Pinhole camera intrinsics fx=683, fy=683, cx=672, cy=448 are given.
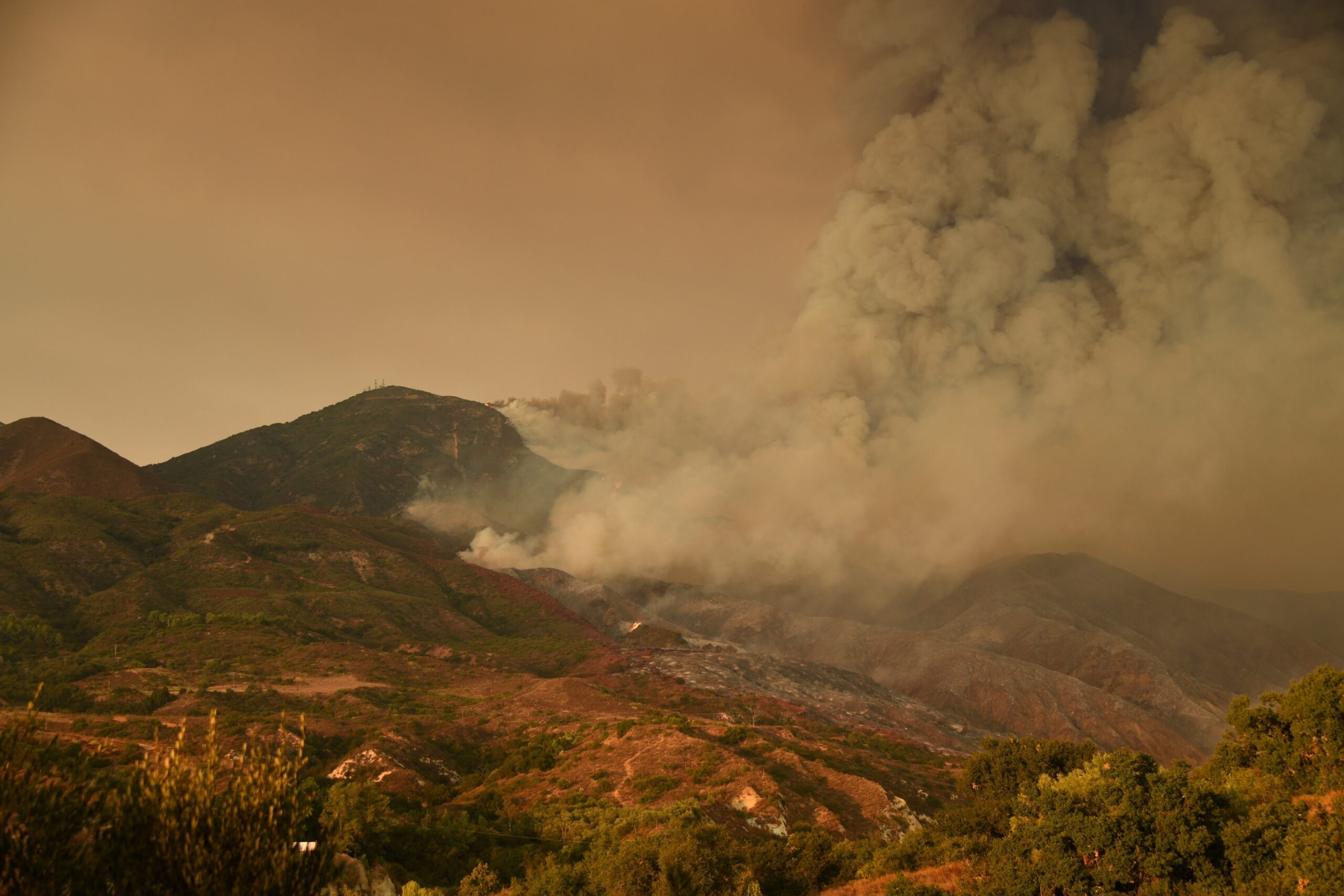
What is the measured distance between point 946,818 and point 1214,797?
49.9 ft

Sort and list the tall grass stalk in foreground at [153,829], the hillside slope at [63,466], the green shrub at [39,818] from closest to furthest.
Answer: the green shrub at [39,818], the tall grass stalk in foreground at [153,829], the hillside slope at [63,466]

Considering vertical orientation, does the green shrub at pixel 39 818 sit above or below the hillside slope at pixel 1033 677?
above

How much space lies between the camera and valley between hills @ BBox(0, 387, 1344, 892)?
172ft

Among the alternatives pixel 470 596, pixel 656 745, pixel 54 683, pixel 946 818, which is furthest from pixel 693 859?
pixel 470 596

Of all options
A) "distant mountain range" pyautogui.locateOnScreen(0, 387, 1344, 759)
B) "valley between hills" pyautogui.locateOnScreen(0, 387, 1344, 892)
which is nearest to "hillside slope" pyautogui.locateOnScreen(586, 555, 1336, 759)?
"distant mountain range" pyautogui.locateOnScreen(0, 387, 1344, 759)

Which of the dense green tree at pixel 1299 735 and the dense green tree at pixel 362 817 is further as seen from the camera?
the dense green tree at pixel 362 817

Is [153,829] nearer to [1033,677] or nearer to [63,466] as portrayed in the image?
[1033,677]

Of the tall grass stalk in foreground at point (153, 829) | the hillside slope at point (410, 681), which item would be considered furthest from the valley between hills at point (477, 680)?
the tall grass stalk in foreground at point (153, 829)

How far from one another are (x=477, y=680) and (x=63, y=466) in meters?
120

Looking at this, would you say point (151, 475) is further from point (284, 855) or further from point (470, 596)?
point (284, 855)

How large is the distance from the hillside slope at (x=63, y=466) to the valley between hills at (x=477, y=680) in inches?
23.4

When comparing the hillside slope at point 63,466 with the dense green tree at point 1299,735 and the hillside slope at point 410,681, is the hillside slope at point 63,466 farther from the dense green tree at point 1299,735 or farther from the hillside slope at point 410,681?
the dense green tree at point 1299,735

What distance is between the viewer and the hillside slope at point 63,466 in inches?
5778

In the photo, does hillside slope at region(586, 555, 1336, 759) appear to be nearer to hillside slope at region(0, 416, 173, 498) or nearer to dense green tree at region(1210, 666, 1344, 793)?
hillside slope at region(0, 416, 173, 498)
